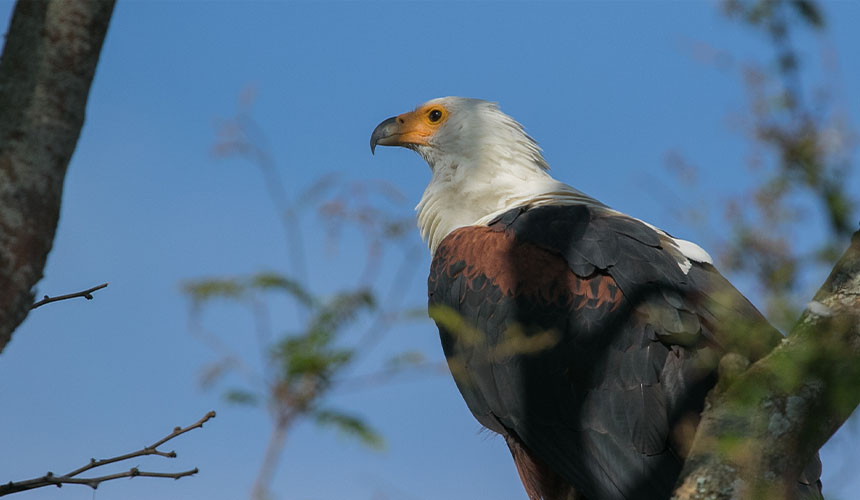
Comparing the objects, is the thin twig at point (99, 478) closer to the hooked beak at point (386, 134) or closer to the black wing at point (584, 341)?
the black wing at point (584, 341)

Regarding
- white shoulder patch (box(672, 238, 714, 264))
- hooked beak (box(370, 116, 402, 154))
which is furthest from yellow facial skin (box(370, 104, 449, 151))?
white shoulder patch (box(672, 238, 714, 264))

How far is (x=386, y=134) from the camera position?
6.21 meters

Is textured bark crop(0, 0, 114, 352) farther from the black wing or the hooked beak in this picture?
the hooked beak

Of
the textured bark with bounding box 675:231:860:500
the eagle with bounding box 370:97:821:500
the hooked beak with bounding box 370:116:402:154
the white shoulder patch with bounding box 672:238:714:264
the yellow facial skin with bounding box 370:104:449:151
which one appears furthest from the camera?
the hooked beak with bounding box 370:116:402:154

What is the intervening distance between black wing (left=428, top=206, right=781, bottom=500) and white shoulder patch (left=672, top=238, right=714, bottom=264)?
46 mm

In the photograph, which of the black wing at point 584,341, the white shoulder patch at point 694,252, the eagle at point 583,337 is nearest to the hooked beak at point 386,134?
the eagle at point 583,337

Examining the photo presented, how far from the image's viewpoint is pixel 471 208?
526cm

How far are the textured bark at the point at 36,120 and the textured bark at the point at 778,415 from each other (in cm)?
144

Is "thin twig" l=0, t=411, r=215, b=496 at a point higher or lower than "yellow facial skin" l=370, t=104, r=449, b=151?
lower

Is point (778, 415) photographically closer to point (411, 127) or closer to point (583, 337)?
point (583, 337)

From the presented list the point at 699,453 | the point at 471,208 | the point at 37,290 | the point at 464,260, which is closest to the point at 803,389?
the point at 699,453

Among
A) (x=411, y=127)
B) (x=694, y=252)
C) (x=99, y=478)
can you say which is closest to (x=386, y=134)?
(x=411, y=127)

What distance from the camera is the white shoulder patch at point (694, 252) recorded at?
14.2ft

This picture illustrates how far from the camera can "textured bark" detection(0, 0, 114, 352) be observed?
5.82 feet
